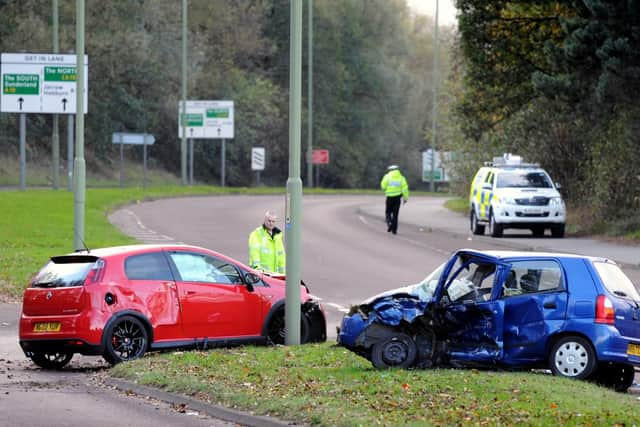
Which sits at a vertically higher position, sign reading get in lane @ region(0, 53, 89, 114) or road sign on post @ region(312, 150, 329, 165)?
sign reading get in lane @ region(0, 53, 89, 114)

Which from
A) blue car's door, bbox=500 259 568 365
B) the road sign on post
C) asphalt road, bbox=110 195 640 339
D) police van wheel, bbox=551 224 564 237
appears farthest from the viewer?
the road sign on post

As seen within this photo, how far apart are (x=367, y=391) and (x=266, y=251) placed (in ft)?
20.7

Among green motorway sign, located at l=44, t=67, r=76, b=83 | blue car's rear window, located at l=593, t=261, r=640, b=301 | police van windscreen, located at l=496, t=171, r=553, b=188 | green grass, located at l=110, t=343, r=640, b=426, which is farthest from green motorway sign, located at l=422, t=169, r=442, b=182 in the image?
blue car's rear window, located at l=593, t=261, r=640, b=301

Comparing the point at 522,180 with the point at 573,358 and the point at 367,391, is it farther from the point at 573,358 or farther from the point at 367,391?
the point at 367,391

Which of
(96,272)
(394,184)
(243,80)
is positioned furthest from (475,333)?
(243,80)

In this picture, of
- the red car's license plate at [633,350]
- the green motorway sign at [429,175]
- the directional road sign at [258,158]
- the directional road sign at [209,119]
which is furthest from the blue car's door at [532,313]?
the green motorway sign at [429,175]

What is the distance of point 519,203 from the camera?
3575cm

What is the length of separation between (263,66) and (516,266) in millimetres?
78040

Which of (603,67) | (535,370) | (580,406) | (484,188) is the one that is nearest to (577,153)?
(484,188)

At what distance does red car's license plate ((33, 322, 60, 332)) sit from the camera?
14.5 metres

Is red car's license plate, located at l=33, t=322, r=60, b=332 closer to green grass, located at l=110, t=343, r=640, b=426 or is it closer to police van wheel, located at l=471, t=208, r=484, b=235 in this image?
green grass, located at l=110, t=343, r=640, b=426

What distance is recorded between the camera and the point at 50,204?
4450 cm

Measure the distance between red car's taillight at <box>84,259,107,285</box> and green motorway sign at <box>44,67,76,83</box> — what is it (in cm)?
3500

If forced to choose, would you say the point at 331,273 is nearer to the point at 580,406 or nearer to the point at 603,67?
the point at 603,67
